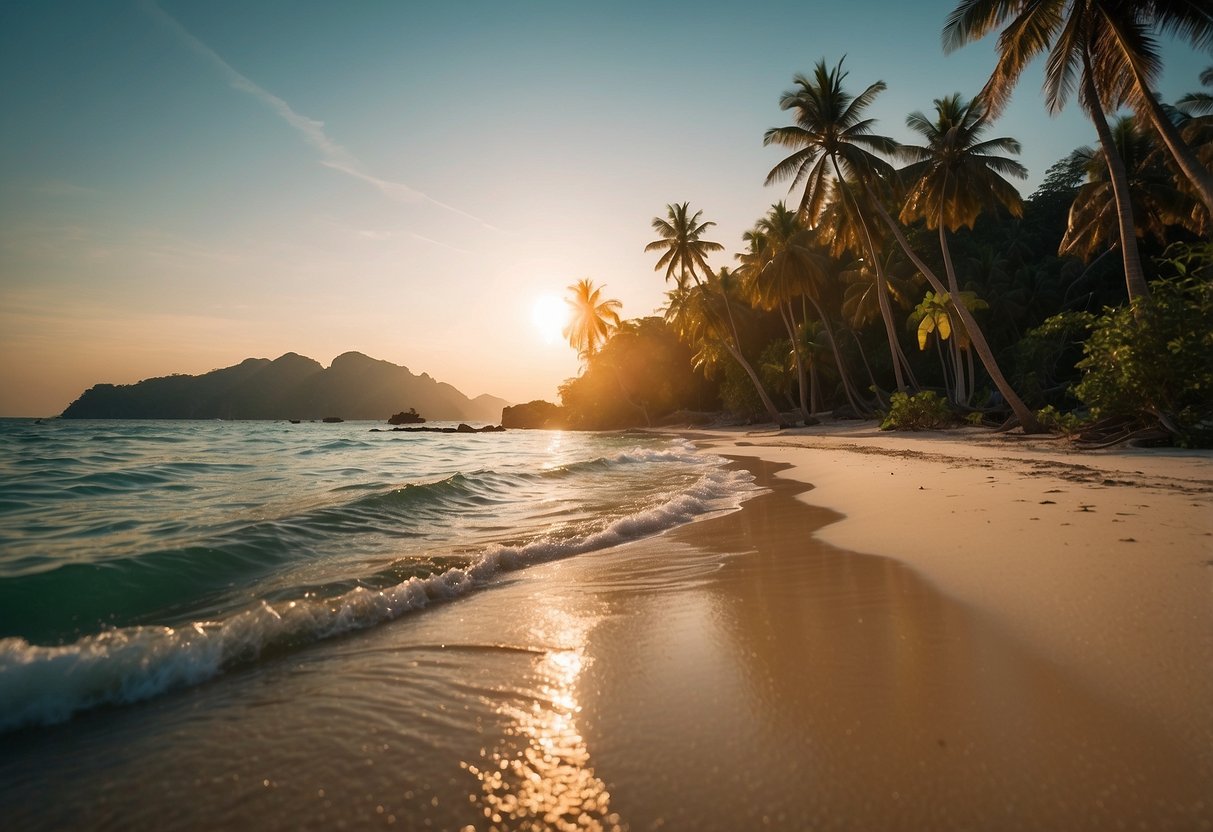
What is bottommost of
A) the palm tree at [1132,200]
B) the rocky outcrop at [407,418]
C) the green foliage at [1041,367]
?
the rocky outcrop at [407,418]

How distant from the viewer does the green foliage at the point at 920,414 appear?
19.8 meters

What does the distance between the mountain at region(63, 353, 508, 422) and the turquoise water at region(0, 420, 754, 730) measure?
392 ft

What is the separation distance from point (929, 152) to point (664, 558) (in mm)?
21957

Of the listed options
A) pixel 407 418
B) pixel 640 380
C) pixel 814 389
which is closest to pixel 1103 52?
pixel 814 389

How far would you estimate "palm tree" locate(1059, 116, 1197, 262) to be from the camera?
20.9 metres

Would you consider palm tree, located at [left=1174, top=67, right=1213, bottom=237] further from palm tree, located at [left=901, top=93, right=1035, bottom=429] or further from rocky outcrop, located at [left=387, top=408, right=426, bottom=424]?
rocky outcrop, located at [left=387, top=408, right=426, bottom=424]

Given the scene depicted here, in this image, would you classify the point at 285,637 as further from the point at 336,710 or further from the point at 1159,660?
the point at 1159,660

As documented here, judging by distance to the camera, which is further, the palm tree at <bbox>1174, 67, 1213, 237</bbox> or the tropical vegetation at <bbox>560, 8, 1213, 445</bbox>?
the palm tree at <bbox>1174, 67, 1213, 237</bbox>

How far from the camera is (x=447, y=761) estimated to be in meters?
1.80

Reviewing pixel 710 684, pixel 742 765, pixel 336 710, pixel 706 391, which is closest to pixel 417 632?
pixel 336 710

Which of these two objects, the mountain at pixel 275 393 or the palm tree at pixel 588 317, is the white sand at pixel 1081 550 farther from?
the mountain at pixel 275 393

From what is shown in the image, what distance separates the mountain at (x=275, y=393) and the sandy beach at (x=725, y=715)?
12602cm

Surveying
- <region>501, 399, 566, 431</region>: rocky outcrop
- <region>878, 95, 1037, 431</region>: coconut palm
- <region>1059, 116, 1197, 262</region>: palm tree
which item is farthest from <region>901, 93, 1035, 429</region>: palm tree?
<region>501, 399, 566, 431</region>: rocky outcrop

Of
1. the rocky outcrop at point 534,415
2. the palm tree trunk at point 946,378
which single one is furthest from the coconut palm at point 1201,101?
the rocky outcrop at point 534,415
